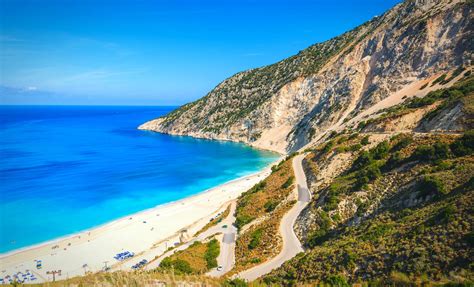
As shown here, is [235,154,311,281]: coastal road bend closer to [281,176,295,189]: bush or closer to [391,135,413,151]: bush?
[281,176,295,189]: bush

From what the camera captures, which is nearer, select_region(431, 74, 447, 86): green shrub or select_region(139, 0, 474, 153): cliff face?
select_region(431, 74, 447, 86): green shrub

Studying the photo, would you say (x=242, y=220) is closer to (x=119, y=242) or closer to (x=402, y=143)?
(x=119, y=242)

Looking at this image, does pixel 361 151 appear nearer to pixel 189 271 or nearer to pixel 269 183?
pixel 269 183

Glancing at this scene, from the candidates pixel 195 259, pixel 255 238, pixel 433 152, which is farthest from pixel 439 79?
pixel 195 259

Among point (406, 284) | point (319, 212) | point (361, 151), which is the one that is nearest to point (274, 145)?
point (361, 151)

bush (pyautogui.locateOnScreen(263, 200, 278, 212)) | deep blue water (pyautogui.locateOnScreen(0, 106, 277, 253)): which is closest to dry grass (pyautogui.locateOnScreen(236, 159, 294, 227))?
bush (pyautogui.locateOnScreen(263, 200, 278, 212))

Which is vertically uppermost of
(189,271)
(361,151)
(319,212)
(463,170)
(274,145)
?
(274,145)

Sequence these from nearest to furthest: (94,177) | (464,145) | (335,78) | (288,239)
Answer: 1. (464,145)
2. (288,239)
3. (94,177)
4. (335,78)
